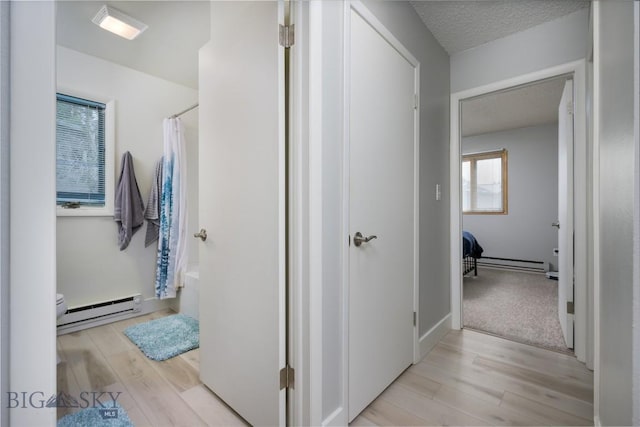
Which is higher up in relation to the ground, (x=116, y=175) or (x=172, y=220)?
(x=116, y=175)

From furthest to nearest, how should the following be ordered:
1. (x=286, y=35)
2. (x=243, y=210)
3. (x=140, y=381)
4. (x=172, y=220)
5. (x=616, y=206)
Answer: (x=172, y=220), (x=140, y=381), (x=243, y=210), (x=286, y=35), (x=616, y=206)

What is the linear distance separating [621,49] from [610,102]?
21cm

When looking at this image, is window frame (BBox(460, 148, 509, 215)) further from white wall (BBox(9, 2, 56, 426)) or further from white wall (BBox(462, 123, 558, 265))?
white wall (BBox(9, 2, 56, 426))

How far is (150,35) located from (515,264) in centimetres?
610

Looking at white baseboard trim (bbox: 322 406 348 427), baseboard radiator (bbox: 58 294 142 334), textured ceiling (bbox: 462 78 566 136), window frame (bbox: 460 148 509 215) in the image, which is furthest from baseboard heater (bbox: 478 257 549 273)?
baseboard radiator (bbox: 58 294 142 334)

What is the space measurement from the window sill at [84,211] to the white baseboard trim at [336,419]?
264 cm

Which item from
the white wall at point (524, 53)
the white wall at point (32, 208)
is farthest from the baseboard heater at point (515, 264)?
the white wall at point (32, 208)

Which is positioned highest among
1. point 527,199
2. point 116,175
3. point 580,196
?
point 116,175

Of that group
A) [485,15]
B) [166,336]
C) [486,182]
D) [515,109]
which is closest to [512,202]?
[486,182]

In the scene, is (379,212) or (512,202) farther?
(512,202)

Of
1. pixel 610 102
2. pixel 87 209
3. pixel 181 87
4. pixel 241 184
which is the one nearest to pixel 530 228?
pixel 610 102

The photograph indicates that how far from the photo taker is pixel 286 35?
121cm

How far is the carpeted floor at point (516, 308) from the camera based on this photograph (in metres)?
2.35

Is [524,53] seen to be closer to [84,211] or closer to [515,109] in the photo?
[515,109]
